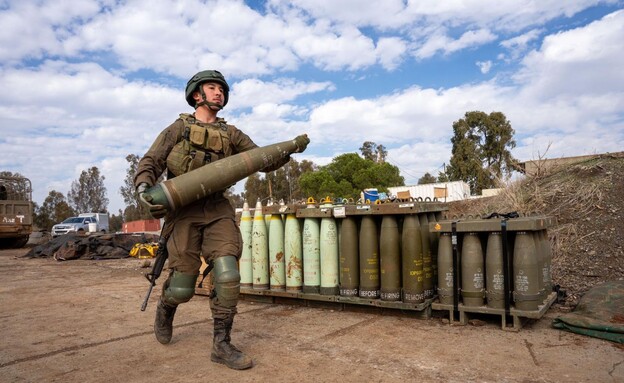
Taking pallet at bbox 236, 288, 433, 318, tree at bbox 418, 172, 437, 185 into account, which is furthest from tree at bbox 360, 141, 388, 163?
pallet at bbox 236, 288, 433, 318

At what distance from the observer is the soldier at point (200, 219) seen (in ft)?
11.2

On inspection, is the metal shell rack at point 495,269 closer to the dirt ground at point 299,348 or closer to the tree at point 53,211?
the dirt ground at point 299,348

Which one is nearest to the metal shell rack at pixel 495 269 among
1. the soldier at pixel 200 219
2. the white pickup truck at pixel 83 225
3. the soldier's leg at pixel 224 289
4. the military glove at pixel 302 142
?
the military glove at pixel 302 142

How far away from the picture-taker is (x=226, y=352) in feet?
10.8

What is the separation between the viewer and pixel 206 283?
6.21 meters

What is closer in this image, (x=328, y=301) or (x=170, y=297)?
(x=170, y=297)

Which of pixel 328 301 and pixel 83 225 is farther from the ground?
pixel 83 225

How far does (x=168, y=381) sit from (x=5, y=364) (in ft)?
4.71

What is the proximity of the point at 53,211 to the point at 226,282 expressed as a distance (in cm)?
6441

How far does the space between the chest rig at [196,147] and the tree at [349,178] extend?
3643 cm

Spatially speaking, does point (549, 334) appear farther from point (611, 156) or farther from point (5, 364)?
point (611, 156)

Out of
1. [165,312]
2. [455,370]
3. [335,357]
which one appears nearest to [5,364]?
[165,312]

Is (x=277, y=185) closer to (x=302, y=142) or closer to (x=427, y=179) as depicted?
(x=427, y=179)

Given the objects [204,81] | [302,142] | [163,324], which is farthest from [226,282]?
[204,81]
